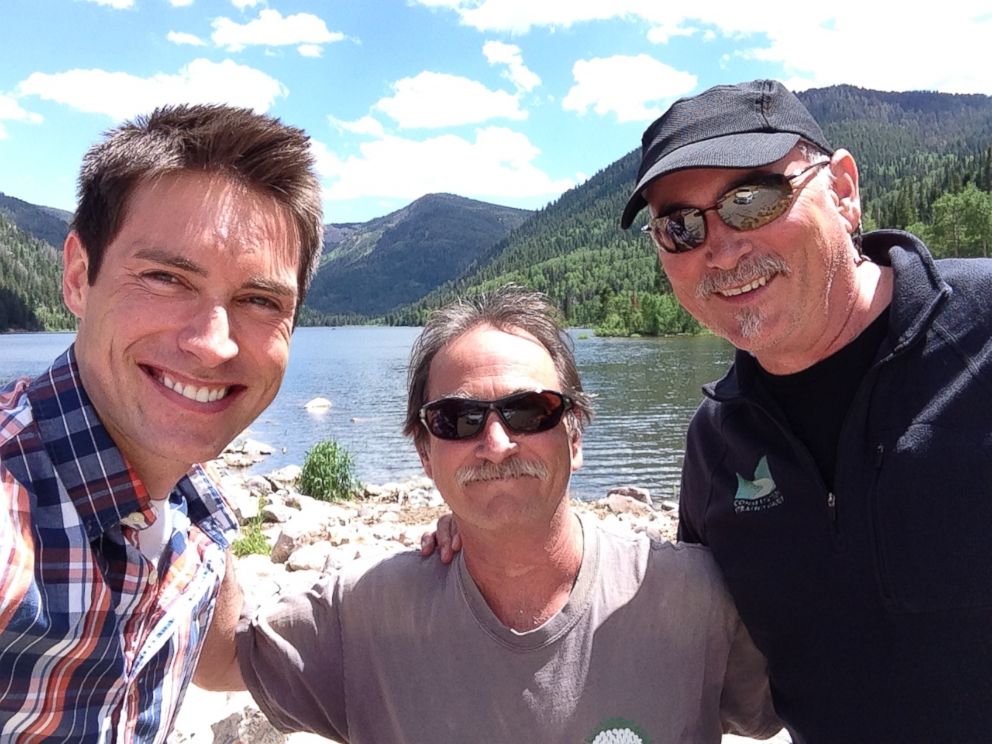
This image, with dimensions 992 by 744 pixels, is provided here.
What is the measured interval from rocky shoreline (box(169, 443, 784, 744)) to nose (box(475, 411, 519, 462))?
1.94 ft

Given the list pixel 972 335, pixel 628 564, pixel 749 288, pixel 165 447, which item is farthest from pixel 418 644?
pixel 972 335

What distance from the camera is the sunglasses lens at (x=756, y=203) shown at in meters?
2.51

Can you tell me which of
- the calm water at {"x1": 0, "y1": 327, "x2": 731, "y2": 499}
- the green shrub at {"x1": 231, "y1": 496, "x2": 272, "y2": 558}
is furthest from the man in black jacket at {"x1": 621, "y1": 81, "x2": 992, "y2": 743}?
the green shrub at {"x1": 231, "y1": 496, "x2": 272, "y2": 558}

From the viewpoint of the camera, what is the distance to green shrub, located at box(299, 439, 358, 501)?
566 inches

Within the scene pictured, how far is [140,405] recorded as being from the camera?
194 cm

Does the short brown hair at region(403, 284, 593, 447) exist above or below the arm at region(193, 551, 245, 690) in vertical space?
above

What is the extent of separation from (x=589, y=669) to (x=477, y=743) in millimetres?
403

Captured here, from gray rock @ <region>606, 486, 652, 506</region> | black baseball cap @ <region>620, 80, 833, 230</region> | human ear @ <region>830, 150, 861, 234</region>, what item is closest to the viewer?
black baseball cap @ <region>620, 80, 833, 230</region>

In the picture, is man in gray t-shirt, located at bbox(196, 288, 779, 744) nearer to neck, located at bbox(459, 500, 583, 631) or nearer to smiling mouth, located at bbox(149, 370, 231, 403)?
neck, located at bbox(459, 500, 583, 631)

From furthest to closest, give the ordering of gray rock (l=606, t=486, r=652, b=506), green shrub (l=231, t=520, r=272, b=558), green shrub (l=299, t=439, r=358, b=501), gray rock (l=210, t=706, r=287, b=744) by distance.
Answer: green shrub (l=299, t=439, r=358, b=501), gray rock (l=606, t=486, r=652, b=506), green shrub (l=231, t=520, r=272, b=558), gray rock (l=210, t=706, r=287, b=744)

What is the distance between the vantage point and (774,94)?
8.43ft

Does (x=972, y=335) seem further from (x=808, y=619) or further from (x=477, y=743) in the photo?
(x=477, y=743)

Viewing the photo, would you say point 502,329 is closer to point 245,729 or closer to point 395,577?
point 395,577

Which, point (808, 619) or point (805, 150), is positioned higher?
point (805, 150)
